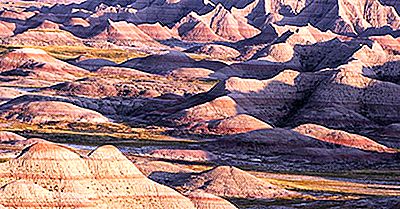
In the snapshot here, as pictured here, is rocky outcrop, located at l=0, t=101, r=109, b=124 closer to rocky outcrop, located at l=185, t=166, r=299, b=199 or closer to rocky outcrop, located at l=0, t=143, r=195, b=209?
rocky outcrop, located at l=185, t=166, r=299, b=199

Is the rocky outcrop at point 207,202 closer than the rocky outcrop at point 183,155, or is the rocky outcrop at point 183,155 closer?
the rocky outcrop at point 207,202

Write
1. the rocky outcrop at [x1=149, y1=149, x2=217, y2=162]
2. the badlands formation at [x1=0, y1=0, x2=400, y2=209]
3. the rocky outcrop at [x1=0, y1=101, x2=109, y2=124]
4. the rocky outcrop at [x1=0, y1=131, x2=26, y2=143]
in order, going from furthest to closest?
the rocky outcrop at [x1=0, y1=101, x2=109, y2=124] → the rocky outcrop at [x1=149, y1=149, x2=217, y2=162] → the rocky outcrop at [x1=0, y1=131, x2=26, y2=143] → the badlands formation at [x1=0, y1=0, x2=400, y2=209]

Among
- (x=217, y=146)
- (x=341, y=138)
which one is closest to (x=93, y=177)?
(x=217, y=146)

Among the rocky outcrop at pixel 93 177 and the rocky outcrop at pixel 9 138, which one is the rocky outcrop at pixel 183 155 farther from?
the rocky outcrop at pixel 93 177

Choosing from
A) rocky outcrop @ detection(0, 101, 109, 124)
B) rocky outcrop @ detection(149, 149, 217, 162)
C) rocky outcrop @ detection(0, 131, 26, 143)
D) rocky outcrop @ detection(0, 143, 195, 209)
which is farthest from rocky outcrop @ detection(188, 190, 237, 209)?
rocky outcrop @ detection(0, 101, 109, 124)

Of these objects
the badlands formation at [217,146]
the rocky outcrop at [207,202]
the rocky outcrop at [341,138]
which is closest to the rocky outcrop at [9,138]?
the badlands formation at [217,146]

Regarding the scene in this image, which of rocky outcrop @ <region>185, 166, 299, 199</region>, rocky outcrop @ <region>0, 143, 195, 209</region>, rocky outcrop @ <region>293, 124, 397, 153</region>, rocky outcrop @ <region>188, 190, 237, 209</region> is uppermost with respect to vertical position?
rocky outcrop @ <region>0, 143, 195, 209</region>

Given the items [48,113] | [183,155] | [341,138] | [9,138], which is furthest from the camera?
[48,113]

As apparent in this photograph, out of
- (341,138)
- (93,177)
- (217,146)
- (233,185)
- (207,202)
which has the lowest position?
(341,138)

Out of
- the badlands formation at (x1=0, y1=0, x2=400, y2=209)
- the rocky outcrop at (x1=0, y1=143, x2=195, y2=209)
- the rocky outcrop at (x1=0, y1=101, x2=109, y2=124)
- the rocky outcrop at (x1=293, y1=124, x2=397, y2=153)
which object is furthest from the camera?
the rocky outcrop at (x1=0, y1=101, x2=109, y2=124)

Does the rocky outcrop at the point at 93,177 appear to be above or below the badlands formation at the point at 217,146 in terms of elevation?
above

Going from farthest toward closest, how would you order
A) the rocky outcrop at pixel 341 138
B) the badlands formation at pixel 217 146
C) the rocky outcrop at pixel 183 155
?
the rocky outcrop at pixel 341 138, the rocky outcrop at pixel 183 155, the badlands formation at pixel 217 146

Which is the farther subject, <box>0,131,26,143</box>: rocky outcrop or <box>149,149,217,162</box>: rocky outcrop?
<box>149,149,217,162</box>: rocky outcrop

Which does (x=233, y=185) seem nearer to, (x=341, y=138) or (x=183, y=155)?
(x=183, y=155)
